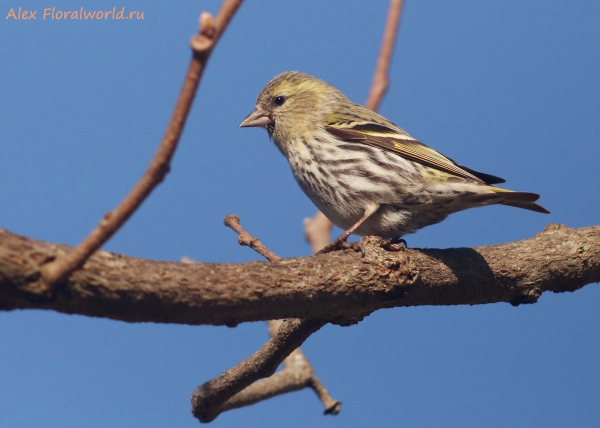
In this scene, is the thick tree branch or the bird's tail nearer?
the thick tree branch

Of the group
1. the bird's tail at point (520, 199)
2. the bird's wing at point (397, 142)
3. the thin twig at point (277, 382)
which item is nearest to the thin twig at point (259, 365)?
the thin twig at point (277, 382)

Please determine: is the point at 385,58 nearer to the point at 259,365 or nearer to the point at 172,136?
the point at 259,365

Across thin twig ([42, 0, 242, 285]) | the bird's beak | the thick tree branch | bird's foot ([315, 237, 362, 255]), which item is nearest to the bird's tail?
the thick tree branch

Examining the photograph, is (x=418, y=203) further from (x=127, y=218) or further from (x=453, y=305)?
(x=127, y=218)

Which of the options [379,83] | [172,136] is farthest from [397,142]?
[172,136]

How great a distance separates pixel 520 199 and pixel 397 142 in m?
1.08

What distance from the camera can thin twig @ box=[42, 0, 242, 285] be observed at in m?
1.67

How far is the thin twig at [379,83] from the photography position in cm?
390

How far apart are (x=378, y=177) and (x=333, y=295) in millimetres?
1557

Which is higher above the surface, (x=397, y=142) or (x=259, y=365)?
(x=397, y=142)

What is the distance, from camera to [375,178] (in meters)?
4.44

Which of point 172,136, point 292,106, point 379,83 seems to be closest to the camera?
point 172,136

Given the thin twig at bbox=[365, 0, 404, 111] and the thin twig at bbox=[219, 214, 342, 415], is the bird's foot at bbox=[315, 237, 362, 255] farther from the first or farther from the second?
the thin twig at bbox=[365, 0, 404, 111]

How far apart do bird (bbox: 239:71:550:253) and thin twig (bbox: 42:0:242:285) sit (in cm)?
205
